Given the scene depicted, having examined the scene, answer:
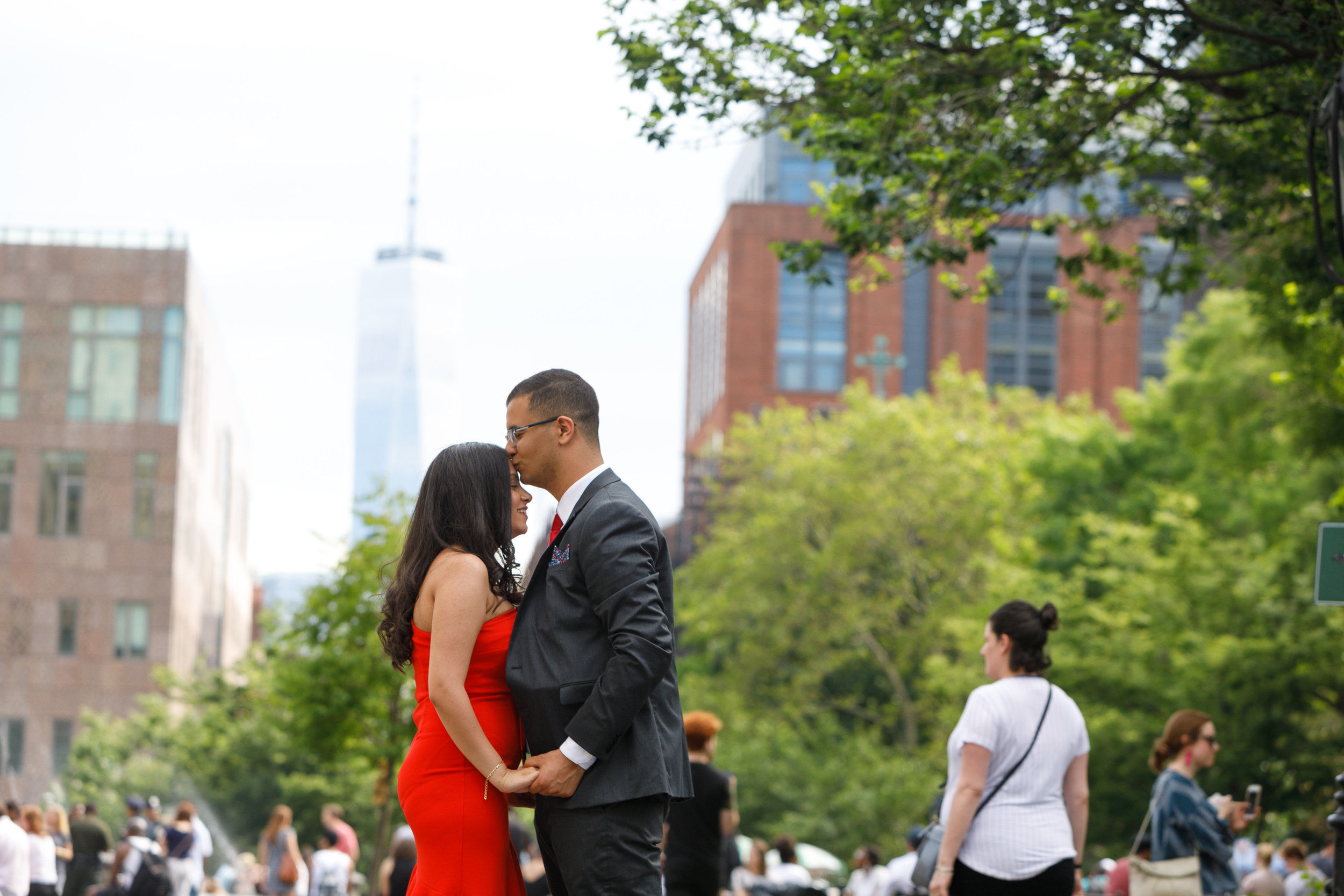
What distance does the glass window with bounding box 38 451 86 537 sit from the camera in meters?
56.2

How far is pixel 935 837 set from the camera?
6.33 meters

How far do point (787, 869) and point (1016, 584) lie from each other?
16065 millimetres

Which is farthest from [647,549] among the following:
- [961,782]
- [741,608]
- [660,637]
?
[741,608]

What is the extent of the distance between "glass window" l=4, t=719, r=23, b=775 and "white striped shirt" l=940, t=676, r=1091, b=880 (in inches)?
2093

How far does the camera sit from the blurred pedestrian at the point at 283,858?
1903 cm

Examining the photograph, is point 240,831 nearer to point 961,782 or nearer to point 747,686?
point 747,686

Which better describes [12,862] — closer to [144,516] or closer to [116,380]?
[144,516]

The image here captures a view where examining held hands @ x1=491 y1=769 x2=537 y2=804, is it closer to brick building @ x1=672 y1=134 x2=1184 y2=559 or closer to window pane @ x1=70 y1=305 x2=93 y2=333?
window pane @ x1=70 y1=305 x2=93 y2=333

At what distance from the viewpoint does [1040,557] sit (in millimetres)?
36000

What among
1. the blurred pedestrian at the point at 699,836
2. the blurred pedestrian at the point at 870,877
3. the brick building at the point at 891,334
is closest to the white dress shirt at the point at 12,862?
the blurred pedestrian at the point at 699,836

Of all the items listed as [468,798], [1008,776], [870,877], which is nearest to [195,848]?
[870,877]

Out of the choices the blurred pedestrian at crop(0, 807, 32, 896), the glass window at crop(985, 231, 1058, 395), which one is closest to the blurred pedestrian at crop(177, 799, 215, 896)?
the blurred pedestrian at crop(0, 807, 32, 896)

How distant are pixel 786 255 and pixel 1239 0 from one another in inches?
143

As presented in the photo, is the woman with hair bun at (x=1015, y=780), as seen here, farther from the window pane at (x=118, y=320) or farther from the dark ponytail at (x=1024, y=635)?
the window pane at (x=118, y=320)
